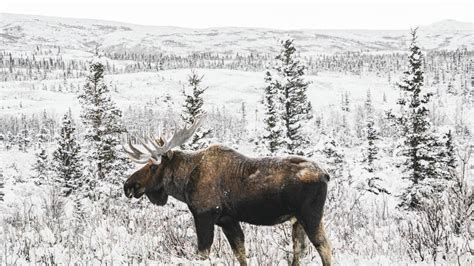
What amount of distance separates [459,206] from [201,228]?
3472 millimetres

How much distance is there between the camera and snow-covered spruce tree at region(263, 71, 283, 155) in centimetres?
3461

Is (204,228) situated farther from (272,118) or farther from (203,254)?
(272,118)

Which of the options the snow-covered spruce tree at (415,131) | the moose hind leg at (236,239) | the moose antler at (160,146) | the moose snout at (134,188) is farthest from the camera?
the snow-covered spruce tree at (415,131)

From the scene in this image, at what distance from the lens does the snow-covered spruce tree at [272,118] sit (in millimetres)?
34612

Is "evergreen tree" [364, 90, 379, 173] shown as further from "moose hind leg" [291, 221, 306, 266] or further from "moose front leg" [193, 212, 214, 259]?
"moose front leg" [193, 212, 214, 259]

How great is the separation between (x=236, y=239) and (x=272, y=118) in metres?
32.1

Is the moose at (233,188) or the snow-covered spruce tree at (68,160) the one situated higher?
the moose at (233,188)

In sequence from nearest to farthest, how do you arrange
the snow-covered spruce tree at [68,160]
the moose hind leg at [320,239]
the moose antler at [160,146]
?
the moose hind leg at [320,239], the moose antler at [160,146], the snow-covered spruce tree at [68,160]

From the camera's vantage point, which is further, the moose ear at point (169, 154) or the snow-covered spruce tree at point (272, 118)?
the snow-covered spruce tree at point (272, 118)

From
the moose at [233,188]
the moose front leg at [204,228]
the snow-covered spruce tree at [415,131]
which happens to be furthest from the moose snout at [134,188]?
the snow-covered spruce tree at [415,131]

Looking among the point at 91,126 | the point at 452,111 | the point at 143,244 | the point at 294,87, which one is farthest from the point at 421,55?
the point at 452,111

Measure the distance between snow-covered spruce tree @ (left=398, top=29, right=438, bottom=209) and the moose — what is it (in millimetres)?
21302

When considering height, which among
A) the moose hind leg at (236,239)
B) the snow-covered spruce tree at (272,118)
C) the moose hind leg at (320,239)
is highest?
the moose hind leg at (320,239)

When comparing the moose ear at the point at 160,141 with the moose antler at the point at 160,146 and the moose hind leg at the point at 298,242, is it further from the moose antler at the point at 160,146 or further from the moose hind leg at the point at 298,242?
the moose hind leg at the point at 298,242
